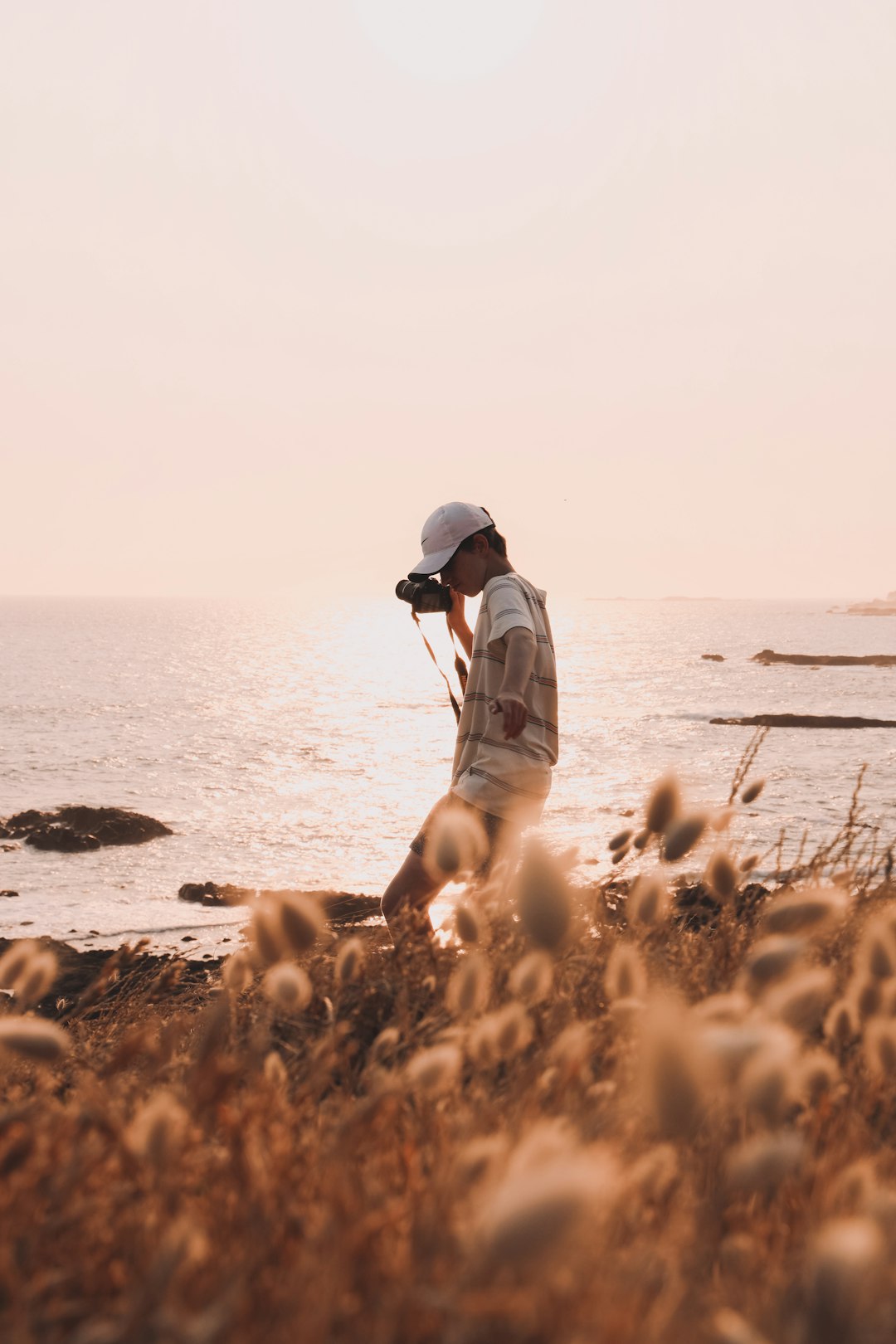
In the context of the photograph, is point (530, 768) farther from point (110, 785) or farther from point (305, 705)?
point (305, 705)

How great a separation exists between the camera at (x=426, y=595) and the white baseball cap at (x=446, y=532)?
0.23 feet

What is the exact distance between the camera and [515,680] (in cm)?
373

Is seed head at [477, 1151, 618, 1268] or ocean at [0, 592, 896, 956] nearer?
seed head at [477, 1151, 618, 1268]

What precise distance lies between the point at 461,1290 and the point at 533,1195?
0.17 meters

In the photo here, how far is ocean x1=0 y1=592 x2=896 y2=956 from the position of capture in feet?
42.6

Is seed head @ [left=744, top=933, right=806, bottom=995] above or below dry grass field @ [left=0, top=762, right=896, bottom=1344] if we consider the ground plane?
above

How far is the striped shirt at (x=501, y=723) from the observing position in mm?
3939

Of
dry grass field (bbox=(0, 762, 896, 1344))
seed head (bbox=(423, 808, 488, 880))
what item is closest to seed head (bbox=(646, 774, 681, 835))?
dry grass field (bbox=(0, 762, 896, 1344))

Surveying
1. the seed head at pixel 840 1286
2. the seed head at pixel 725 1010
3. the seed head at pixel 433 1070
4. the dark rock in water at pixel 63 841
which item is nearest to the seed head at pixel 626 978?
the seed head at pixel 725 1010

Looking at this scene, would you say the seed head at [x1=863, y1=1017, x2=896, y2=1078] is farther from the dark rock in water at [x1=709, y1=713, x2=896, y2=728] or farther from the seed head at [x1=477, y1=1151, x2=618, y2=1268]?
the dark rock in water at [x1=709, y1=713, x2=896, y2=728]

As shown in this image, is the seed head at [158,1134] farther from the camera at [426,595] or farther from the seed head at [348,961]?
the camera at [426,595]

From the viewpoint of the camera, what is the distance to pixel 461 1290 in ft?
3.47

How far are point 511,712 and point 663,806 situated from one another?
1.35m

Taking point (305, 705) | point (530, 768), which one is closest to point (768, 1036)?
point (530, 768)
